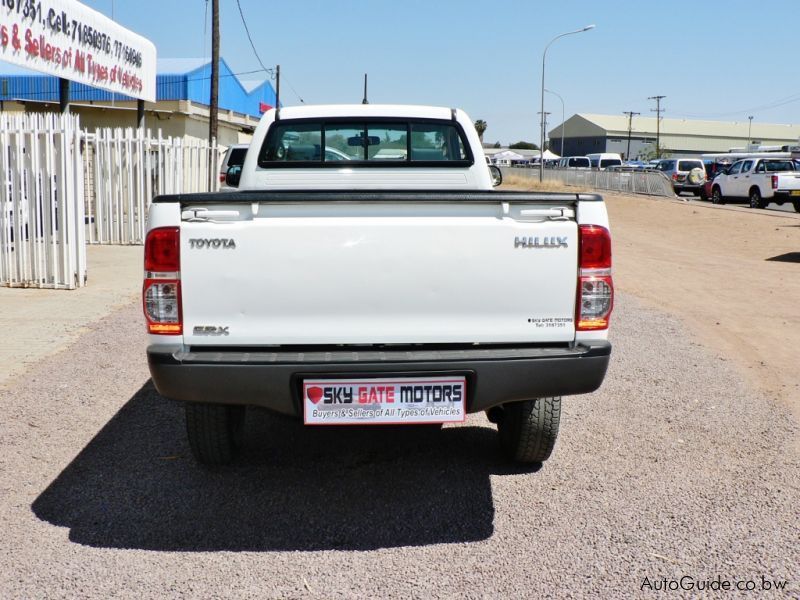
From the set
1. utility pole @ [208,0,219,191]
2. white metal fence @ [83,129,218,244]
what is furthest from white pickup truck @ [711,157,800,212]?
white metal fence @ [83,129,218,244]

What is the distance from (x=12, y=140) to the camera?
9945mm

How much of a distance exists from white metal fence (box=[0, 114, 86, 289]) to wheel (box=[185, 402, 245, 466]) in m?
6.49

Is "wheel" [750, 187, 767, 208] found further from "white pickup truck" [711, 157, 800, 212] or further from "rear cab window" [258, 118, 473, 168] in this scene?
"rear cab window" [258, 118, 473, 168]

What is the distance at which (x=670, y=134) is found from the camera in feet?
414

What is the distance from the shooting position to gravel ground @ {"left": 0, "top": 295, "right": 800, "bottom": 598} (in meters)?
3.33

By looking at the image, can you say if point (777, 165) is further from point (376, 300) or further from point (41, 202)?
point (376, 300)

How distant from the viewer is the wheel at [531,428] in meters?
4.22

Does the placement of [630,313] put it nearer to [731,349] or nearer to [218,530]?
[731,349]

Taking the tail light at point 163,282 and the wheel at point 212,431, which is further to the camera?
the wheel at point 212,431

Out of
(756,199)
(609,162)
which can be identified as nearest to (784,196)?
(756,199)

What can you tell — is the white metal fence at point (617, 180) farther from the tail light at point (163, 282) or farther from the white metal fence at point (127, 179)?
the tail light at point (163, 282)

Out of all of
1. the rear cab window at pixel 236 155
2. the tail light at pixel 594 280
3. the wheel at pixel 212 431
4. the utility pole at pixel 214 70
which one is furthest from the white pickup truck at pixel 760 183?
the wheel at pixel 212 431

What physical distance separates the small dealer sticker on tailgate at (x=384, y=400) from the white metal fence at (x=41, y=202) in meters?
7.40

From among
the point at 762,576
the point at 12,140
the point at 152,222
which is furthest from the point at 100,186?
the point at 762,576
